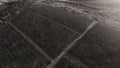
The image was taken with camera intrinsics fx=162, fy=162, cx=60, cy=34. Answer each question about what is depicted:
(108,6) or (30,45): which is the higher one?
(108,6)

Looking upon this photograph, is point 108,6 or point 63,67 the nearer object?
point 63,67

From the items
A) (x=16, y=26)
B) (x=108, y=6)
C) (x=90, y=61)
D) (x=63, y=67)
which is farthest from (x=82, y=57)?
(x=108, y=6)

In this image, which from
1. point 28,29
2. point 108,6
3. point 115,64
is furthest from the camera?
point 108,6

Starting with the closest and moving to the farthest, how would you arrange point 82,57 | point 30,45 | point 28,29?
point 82,57 → point 30,45 → point 28,29

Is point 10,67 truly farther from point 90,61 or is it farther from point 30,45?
point 90,61

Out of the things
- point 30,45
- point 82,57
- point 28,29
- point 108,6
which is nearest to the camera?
point 82,57

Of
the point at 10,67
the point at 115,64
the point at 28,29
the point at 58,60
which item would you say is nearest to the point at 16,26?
the point at 28,29

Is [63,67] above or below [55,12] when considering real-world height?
below

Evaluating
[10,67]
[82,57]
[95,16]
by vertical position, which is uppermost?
[95,16]

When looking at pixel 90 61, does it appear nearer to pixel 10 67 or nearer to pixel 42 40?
pixel 42 40
